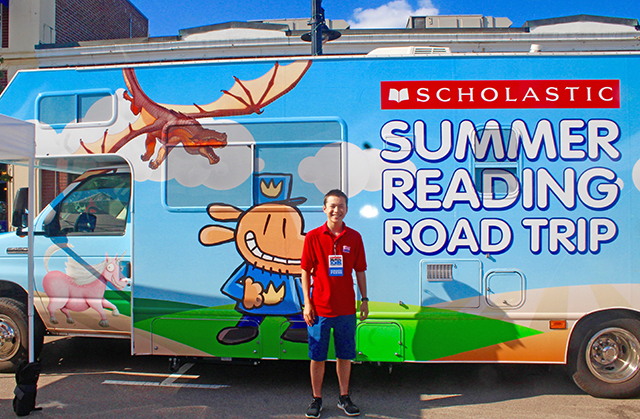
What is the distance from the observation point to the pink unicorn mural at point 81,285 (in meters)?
4.04

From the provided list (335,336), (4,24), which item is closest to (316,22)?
(335,336)

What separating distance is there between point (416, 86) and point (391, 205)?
3.70 ft

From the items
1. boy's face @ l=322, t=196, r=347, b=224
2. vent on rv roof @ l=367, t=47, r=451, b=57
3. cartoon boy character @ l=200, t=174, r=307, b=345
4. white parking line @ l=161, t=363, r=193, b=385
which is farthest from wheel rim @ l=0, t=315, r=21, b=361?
vent on rv roof @ l=367, t=47, r=451, b=57

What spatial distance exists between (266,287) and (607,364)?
10.4ft

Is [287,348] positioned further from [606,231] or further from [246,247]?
[606,231]

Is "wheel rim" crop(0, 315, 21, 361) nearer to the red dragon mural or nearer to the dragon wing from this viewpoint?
the red dragon mural

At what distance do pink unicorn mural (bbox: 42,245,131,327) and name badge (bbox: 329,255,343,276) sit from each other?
2.08 meters

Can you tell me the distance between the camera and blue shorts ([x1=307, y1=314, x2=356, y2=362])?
11.0ft

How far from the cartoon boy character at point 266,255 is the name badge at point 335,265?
0.51 metres

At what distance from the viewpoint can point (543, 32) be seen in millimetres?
11445

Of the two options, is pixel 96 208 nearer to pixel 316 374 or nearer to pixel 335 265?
pixel 335 265

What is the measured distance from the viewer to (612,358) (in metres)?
3.72

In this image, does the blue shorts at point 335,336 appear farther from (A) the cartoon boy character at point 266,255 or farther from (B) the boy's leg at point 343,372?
(A) the cartoon boy character at point 266,255

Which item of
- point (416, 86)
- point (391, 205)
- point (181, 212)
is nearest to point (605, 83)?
point (416, 86)
